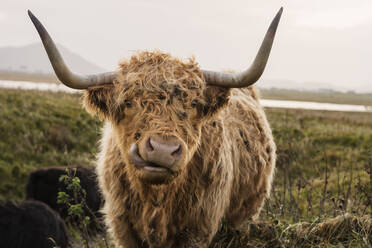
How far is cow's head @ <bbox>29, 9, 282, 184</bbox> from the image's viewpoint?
8.58 ft

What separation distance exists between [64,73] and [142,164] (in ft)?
3.11

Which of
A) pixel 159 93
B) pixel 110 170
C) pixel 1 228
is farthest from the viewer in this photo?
pixel 1 228

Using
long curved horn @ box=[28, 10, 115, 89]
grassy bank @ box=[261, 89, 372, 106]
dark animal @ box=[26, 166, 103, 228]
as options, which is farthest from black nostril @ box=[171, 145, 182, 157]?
grassy bank @ box=[261, 89, 372, 106]

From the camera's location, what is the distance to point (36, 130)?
8.97m

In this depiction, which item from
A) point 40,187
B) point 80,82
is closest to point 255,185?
point 80,82

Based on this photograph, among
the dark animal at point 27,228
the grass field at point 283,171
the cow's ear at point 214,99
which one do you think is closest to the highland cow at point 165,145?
the cow's ear at point 214,99

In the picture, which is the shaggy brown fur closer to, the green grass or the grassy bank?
the green grass

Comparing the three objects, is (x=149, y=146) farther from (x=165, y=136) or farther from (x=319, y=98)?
(x=319, y=98)

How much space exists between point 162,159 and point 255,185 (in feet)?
7.35

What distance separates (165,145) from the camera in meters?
2.53

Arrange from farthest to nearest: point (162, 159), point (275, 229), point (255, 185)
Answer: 1. point (255, 185)
2. point (275, 229)
3. point (162, 159)

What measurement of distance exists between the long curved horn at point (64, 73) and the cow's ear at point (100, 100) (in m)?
0.06

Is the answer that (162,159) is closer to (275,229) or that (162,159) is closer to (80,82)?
(80,82)

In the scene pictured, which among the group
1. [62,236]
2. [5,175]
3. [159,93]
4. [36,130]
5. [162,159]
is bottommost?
[62,236]
